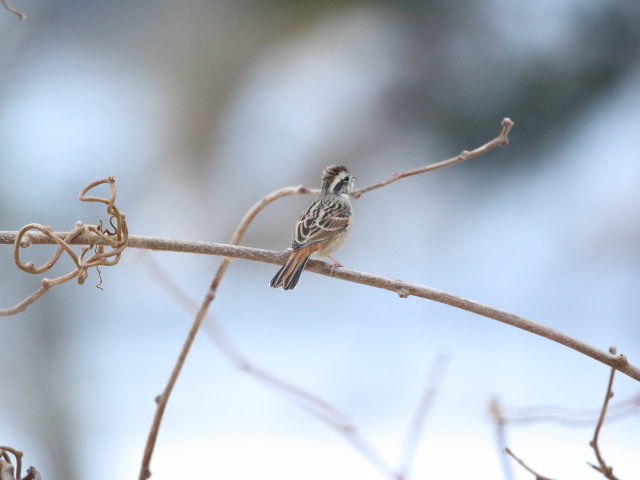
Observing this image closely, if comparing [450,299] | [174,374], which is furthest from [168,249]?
[450,299]

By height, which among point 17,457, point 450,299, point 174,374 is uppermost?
point 450,299

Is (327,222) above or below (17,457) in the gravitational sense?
above

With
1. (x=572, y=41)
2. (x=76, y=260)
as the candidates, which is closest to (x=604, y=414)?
(x=76, y=260)

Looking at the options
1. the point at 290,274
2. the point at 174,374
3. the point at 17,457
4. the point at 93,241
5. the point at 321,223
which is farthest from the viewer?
the point at 321,223

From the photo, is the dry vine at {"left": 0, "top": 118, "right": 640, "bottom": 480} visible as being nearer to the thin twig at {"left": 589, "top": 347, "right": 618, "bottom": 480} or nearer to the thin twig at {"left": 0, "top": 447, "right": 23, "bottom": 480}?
the thin twig at {"left": 589, "top": 347, "right": 618, "bottom": 480}

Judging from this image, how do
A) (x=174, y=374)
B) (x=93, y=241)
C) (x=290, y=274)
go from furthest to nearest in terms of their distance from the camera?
(x=290, y=274)
(x=174, y=374)
(x=93, y=241)

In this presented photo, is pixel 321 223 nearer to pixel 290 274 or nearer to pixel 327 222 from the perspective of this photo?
pixel 327 222

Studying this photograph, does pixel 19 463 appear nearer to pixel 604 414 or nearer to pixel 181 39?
pixel 604 414

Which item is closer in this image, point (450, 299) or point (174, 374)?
point (450, 299)
